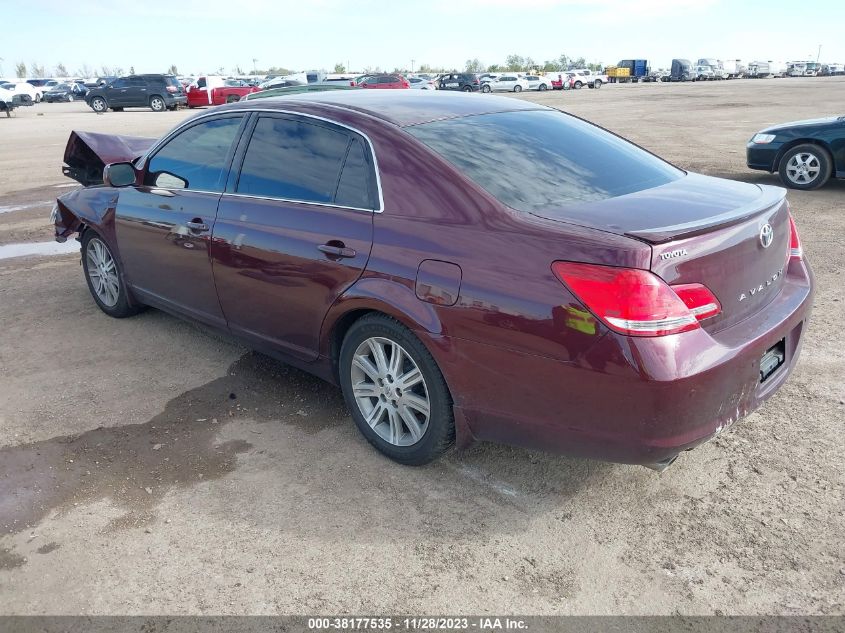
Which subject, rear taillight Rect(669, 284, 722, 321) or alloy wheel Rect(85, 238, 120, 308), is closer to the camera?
rear taillight Rect(669, 284, 722, 321)

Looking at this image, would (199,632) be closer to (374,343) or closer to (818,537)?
(374,343)

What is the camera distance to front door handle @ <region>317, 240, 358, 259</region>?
3.35 meters

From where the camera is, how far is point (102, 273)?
5.57 metres

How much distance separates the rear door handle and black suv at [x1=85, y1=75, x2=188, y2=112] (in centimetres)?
3669

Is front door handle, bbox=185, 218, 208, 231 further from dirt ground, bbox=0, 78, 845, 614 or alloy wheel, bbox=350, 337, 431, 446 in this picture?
alloy wheel, bbox=350, 337, 431, 446

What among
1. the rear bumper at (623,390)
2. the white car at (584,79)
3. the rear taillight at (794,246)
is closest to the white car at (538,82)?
the white car at (584,79)

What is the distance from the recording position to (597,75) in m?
65.8

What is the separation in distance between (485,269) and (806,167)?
8.87 meters

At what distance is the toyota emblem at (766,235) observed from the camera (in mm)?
2992

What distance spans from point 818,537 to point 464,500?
1418mm

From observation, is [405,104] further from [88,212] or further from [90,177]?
[90,177]

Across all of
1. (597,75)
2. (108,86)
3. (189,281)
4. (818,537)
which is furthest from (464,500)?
(597,75)

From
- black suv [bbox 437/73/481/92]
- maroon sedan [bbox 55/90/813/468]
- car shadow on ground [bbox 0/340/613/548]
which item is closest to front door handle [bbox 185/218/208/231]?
maroon sedan [bbox 55/90/813/468]

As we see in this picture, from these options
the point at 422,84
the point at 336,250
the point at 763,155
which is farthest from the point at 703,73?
the point at 336,250
